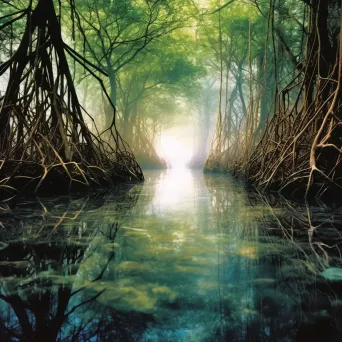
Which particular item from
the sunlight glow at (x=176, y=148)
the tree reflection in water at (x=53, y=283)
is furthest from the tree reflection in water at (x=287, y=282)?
the sunlight glow at (x=176, y=148)

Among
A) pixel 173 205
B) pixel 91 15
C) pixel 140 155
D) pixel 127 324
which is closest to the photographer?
pixel 127 324

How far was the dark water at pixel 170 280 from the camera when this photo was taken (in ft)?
2.35

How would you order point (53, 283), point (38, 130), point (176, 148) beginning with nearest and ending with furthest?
point (53, 283), point (38, 130), point (176, 148)

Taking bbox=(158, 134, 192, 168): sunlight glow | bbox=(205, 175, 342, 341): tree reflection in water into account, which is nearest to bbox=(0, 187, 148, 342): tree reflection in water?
bbox=(205, 175, 342, 341): tree reflection in water

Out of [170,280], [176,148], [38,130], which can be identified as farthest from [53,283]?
[176,148]

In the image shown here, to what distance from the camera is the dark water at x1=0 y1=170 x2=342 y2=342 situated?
716 mm

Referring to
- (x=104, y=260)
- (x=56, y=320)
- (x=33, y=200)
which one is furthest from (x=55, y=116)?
(x=56, y=320)

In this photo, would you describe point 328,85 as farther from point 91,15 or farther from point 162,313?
point 91,15

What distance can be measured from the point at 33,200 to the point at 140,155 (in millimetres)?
12109

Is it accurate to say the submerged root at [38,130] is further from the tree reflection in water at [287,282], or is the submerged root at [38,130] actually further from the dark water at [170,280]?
the tree reflection in water at [287,282]

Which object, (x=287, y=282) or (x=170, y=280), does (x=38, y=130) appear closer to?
(x=170, y=280)

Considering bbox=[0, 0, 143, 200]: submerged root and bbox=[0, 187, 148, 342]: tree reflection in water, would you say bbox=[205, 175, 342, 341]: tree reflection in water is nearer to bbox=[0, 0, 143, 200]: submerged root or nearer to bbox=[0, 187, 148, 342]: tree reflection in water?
bbox=[0, 187, 148, 342]: tree reflection in water

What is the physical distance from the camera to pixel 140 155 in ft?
48.9

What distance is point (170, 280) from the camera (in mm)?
1001
